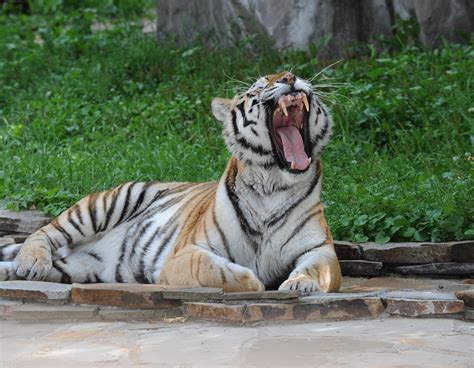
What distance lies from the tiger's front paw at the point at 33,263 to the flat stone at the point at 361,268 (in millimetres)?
1724

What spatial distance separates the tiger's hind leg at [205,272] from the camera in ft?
18.1

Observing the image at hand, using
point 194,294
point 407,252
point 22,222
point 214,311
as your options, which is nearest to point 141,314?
point 194,294

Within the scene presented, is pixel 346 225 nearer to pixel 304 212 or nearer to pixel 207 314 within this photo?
pixel 304 212

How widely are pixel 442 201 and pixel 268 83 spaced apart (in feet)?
5.16

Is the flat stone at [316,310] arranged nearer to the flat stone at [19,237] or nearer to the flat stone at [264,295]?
the flat stone at [264,295]

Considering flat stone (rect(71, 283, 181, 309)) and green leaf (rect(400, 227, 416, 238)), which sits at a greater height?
flat stone (rect(71, 283, 181, 309))

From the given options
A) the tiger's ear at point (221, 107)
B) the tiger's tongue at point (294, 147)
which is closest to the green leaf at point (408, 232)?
the tiger's tongue at point (294, 147)

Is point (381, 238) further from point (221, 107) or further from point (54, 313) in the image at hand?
point (54, 313)

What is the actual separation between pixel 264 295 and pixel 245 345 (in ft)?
2.14

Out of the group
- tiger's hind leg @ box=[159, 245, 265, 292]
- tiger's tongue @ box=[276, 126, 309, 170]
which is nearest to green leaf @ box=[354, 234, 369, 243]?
tiger's tongue @ box=[276, 126, 309, 170]

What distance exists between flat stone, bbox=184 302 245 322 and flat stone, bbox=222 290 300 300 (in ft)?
0.39

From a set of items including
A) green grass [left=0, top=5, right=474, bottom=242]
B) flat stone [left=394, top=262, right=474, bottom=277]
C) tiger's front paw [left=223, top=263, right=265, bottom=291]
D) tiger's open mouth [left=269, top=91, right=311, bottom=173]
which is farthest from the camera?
green grass [left=0, top=5, right=474, bottom=242]

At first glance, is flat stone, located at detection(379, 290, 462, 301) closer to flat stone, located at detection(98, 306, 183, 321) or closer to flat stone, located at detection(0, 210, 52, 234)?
flat stone, located at detection(98, 306, 183, 321)

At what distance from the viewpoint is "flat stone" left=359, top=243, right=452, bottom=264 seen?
6.42 m
